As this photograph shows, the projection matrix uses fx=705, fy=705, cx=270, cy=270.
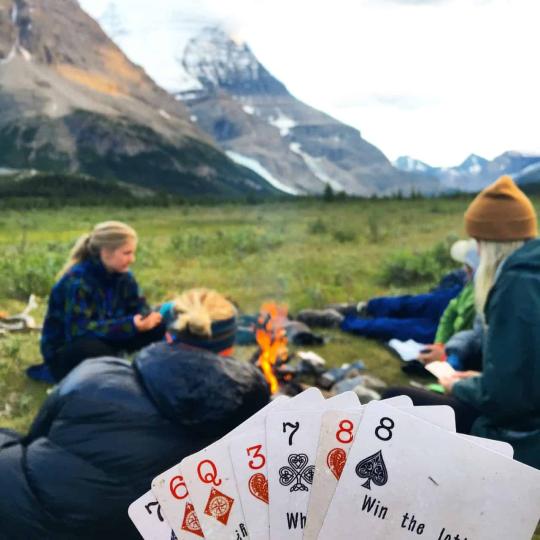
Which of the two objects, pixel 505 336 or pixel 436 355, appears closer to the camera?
pixel 505 336

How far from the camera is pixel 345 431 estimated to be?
1.29 meters

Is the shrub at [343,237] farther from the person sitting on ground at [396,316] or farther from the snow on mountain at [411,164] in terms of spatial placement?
the snow on mountain at [411,164]

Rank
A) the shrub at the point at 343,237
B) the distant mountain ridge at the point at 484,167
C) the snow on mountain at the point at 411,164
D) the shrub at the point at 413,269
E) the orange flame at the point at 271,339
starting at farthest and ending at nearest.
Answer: the shrub at the point at 343,237, the shrub at the point at 413,269, the orange flame at the point at 271,339, the snow on mountain at the point at 411,164, the distant mountain ridge at the point at 484,167

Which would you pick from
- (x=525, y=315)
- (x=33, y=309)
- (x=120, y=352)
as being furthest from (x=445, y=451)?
(x=33, y=309)

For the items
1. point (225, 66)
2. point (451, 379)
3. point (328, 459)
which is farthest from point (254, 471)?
point (225, 66)

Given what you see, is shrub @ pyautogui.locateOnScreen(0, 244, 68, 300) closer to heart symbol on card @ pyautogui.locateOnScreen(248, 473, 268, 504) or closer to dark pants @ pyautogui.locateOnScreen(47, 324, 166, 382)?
dark pants @ pyautogui.locateOnScreen(47, 324, 166, 382)

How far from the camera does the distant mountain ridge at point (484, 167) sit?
3.28 m

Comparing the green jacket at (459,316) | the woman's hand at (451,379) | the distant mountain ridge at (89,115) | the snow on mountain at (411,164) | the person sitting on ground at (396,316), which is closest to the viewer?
the woman's hand at (451,379)

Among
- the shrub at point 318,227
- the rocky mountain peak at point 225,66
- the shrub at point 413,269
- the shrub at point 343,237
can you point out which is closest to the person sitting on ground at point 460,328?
the rocky mountain peak at point 225,66

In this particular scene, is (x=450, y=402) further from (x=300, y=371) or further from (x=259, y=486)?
(x=300, y=371)

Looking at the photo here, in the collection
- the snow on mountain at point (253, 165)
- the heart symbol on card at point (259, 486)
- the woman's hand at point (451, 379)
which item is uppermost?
the snow on mountain at point (253, 165)

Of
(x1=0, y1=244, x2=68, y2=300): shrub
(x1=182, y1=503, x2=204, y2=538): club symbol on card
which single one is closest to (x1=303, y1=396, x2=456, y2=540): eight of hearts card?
(x1=182, y1=503, x2=204, y2=538): club symbol on card

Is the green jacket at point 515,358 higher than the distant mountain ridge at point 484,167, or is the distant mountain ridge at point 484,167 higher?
the distant mountain ridge at point 484,167

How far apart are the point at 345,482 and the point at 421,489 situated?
133 millimetres
